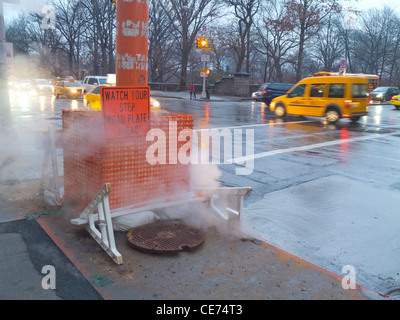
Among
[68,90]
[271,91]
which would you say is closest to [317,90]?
[271,91]

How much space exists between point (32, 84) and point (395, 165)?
1424 inches

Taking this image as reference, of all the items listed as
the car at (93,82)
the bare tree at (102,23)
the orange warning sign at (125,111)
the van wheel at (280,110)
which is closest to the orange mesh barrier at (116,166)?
the orange warning sign at (125,111)

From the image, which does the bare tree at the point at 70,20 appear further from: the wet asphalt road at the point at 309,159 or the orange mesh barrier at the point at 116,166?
the orange mesh barrier at the point at 116,166

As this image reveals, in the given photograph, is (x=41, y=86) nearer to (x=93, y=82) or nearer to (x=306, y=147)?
(x=93, y=82)

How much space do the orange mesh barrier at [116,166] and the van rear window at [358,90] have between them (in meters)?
12.7

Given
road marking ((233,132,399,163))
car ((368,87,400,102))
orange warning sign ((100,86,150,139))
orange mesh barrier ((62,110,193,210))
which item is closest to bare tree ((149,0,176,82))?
car ((368,87,400,102))

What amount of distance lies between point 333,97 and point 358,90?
1070mm

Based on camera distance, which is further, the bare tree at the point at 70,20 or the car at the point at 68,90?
the bare tree at the point at 70,20

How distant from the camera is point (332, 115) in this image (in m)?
16.1

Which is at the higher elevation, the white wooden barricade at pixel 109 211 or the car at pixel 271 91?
the car at pixel 271 91

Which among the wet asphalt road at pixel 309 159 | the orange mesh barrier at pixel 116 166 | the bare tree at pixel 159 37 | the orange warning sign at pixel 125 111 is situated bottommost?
the wet asphalt road at pixel 309 159

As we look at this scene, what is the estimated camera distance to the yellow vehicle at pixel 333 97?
51.6ft

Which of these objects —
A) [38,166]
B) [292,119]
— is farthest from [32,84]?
[38,166]
